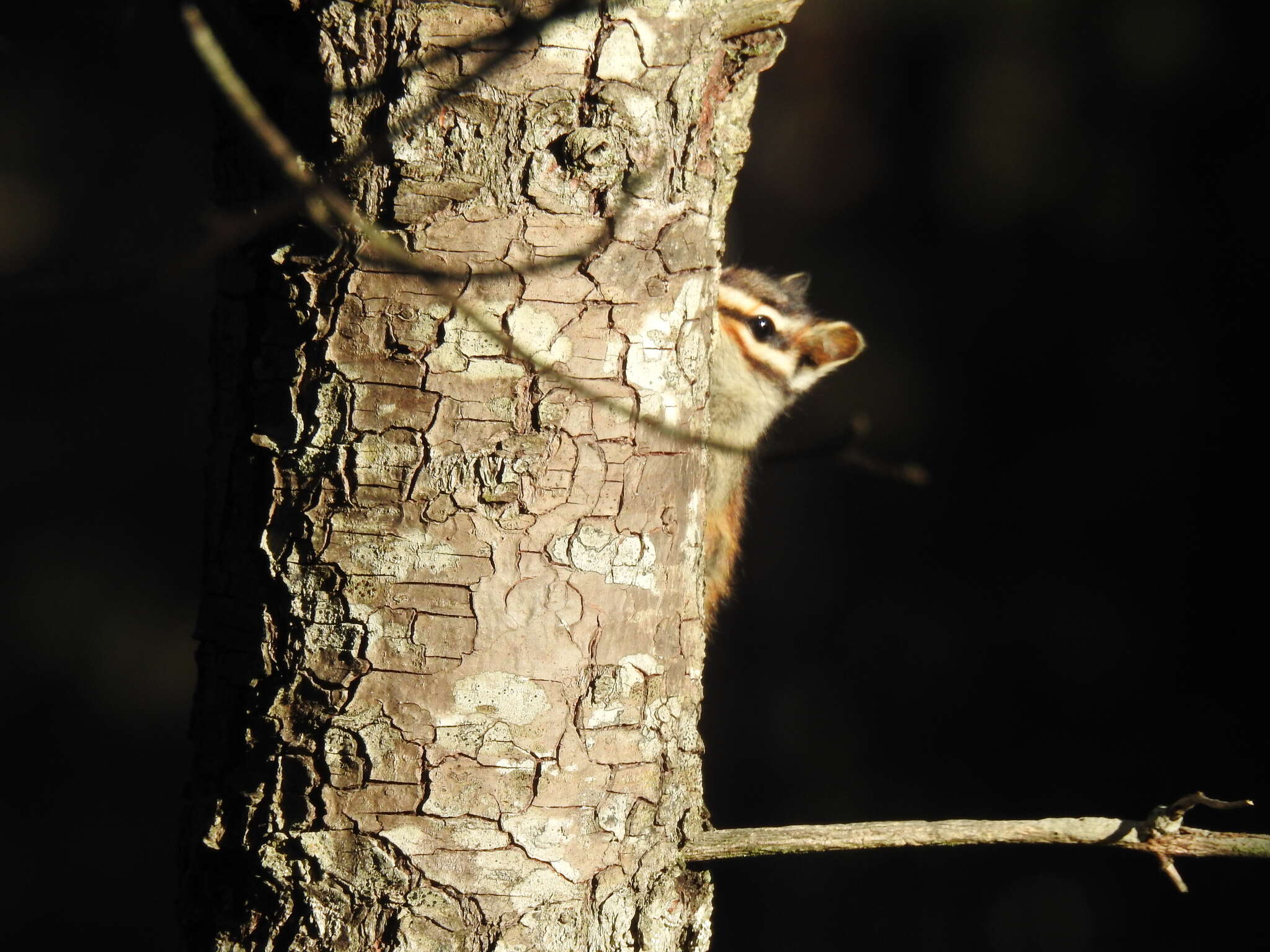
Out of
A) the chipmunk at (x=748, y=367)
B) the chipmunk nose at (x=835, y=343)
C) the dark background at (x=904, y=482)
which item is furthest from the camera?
the dark background at (x=904, y=482)

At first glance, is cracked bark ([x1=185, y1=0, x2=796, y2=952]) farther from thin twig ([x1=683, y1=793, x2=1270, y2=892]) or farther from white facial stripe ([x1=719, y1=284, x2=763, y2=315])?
white facial stripe ([x1=719, y1=284, x2=763, y2=315])

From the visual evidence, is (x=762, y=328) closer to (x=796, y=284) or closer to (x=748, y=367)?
(x=748, y=367)

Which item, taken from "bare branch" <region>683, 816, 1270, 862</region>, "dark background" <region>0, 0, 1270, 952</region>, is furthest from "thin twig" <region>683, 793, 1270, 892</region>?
"dark background" <region>0, 0, 1270, 952</region>

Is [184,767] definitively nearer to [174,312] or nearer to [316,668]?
[174,312]

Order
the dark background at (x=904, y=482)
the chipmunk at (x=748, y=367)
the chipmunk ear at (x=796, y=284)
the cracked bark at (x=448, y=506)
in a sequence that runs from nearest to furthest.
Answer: the cracked bark at (x=448, y=506) < the chipmunk at (x=748, y=367) < the chipmunk ear at (x=796, y=284) < the dark background at (x=904, y=482)

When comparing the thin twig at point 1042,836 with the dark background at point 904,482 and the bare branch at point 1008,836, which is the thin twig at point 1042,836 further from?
the dark background at point 904,482

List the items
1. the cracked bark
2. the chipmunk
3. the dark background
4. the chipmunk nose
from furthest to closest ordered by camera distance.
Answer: the dark background → the chipmunk nose → the chipmunk → the cracked bark

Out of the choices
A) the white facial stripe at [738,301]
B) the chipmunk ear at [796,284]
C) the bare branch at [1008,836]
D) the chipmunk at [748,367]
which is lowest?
the bare branch at [1008,836]

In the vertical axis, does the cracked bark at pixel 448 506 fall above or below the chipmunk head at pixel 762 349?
below

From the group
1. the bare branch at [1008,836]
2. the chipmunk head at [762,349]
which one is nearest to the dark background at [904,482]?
the chipmunk head at [762,349]
